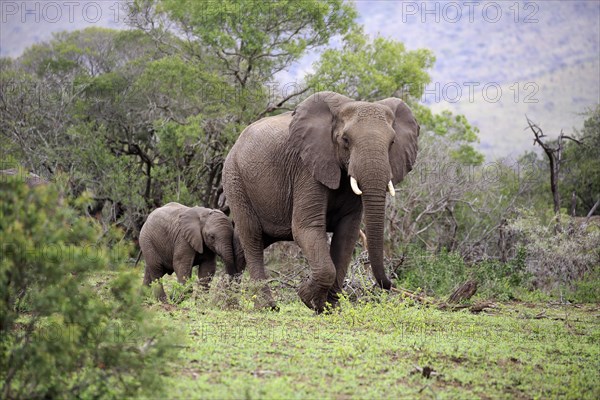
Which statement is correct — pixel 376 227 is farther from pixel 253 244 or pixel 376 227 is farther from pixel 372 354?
pixel 253 244

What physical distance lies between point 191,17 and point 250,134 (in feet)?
44.9

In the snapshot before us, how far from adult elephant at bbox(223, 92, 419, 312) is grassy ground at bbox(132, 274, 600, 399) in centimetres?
80

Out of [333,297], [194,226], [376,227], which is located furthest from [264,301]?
[194,226]

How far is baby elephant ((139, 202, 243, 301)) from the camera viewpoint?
46.1 feet

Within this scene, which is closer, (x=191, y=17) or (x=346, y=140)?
(x=346, y=140)

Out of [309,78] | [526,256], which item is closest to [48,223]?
[526,256]

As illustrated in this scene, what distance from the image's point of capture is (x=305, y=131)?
10.3 meters

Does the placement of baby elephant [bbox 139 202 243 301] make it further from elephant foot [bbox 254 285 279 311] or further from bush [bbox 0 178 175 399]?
bush [bbox 0 178 175 399]

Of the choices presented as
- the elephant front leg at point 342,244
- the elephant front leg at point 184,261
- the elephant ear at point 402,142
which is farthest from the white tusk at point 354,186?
the elephant front leg at point 184,261

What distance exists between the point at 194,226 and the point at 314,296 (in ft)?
15.6

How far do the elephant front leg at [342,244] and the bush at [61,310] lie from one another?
5.12 m

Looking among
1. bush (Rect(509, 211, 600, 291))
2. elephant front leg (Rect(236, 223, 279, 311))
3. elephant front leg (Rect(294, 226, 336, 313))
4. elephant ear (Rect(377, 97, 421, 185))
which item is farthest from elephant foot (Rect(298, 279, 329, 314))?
bush (Rect(509, 211, 600, 291))

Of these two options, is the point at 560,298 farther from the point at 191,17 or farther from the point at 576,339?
the point at 191,17

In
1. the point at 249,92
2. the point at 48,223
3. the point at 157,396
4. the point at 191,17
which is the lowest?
the point at 157,396
